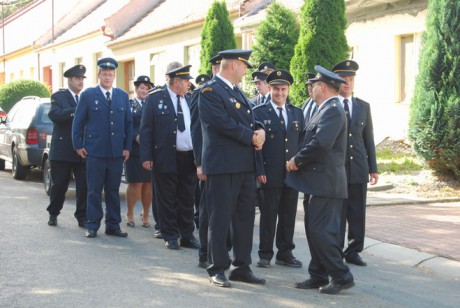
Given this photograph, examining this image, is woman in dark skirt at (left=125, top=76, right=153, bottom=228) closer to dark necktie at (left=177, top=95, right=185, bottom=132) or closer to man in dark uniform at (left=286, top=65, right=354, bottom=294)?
dark necktie at (left=177, top=95, right=185, bottom=132)

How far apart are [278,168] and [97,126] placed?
8.65ft

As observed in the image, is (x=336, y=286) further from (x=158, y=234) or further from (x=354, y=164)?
(x=158, y=234)

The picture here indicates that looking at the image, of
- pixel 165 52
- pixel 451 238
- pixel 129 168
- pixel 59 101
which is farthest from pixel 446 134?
pixel 165 52

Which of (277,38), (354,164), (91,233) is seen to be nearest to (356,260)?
(354,164)

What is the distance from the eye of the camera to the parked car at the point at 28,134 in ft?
48.7

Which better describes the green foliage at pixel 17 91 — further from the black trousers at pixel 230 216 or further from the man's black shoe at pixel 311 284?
the man's black shoe at pixel 311 284

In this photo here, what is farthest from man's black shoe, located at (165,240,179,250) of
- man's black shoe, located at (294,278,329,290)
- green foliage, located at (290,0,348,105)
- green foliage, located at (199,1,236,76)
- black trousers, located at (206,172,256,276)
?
green foliage, located at (199,1,236,76)

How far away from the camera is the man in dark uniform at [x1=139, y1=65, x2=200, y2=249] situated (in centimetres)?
889

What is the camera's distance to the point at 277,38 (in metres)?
20.5

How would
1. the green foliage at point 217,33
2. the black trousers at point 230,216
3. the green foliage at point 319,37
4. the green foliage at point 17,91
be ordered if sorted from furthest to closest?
the green foliage at point 17,91
the green foliage at point 217,33
the green foliage at point 319,37
the black trousers at point 230,216

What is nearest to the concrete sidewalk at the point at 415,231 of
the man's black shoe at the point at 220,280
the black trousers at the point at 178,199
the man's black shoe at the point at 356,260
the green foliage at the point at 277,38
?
the man's black shoe at the point at 356,260

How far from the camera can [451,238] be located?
30.3 ft

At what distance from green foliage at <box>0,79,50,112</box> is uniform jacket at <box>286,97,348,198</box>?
30060 millimetres

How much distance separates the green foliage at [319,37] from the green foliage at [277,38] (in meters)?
2.86
